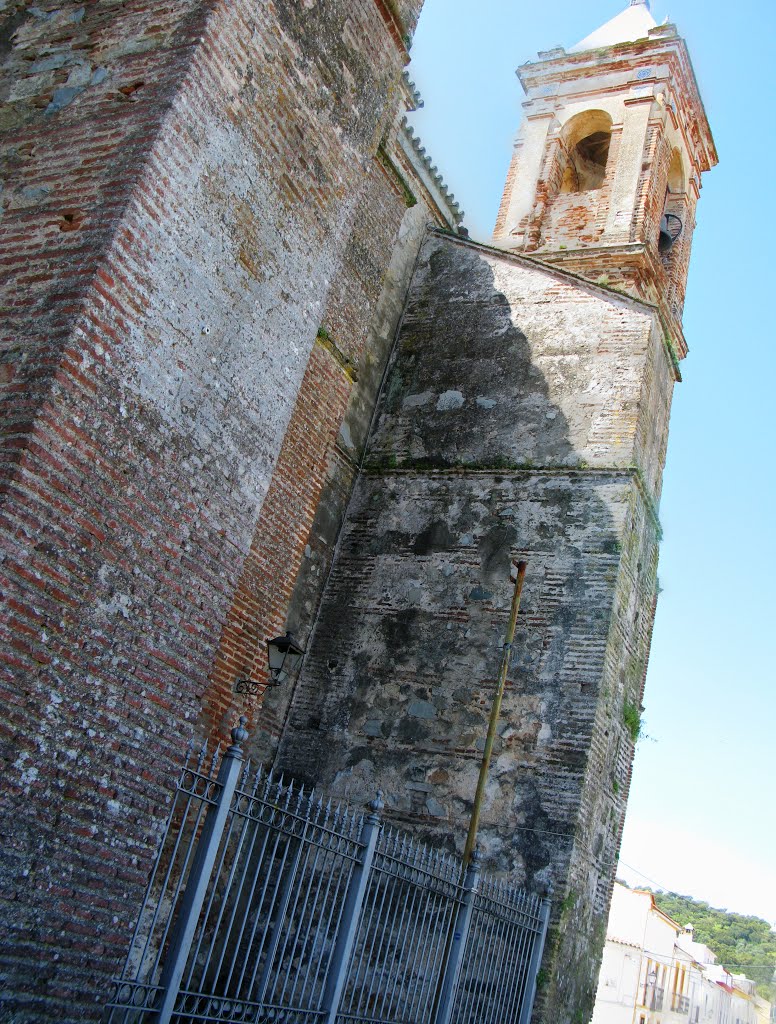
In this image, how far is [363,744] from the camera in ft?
32.1

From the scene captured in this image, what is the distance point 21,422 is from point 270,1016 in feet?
10.2

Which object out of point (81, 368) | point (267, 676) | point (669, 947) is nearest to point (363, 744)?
point (267, 676)

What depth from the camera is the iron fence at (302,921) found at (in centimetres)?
417

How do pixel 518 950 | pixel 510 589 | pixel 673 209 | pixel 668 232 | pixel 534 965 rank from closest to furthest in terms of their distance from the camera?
1. pixel 518 950
2. pixel 534 965
3. pixel 510 589
4. pixel 668 232
5. pixel 673 209

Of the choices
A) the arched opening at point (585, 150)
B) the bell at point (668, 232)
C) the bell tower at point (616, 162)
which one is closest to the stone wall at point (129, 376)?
the bell tower at point (616, 162)

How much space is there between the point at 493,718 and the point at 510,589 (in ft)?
4.93

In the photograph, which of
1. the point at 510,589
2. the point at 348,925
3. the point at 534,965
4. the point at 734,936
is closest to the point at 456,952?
the point at 348,925

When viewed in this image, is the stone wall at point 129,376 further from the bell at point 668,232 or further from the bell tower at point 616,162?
the bell at point 668,232

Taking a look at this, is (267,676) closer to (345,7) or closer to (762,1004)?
(345,7)

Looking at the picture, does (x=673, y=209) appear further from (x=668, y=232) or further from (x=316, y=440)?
(x=316, y=440)

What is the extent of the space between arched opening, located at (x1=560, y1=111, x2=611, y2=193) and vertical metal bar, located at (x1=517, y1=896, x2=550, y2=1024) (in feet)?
38.0

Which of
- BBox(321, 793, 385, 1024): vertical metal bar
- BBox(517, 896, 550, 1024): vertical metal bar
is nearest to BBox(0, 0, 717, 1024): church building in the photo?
BBox(517, 896, 550, 1024): vertical metal bar

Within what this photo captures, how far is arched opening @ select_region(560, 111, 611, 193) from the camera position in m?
15.9

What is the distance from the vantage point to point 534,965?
7730 mm
